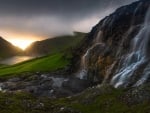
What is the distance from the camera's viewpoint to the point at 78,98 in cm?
8488

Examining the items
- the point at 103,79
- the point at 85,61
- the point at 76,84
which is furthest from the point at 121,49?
the point at 85,61

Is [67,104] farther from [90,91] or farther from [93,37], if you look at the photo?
[93,37]

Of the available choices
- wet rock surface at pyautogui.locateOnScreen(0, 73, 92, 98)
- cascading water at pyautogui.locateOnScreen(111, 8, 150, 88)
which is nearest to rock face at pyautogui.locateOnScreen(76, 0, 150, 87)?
cascading water at pyautogui.locateOnScreen(111, 8, 150, 88)

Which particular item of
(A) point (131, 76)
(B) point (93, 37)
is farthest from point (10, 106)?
(B) point (93, 37)

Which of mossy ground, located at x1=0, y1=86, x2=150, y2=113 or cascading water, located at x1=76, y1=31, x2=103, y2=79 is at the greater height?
cascading water, located at x1=76, y1=31, x2=103, y2=79

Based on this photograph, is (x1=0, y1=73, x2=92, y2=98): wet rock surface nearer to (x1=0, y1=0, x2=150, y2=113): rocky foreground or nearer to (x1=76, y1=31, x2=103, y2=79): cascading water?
(x1=0, y1=0, x2=150, y2=113): rocky foreground

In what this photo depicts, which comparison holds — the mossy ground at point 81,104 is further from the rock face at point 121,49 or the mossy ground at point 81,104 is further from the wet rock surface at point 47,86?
the wet rock surface at point 47,86

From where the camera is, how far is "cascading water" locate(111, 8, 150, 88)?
9600cm

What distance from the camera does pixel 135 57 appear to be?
4033 inches

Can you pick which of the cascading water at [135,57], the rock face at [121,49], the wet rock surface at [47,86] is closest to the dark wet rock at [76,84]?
the wet rock surface at [47,86]

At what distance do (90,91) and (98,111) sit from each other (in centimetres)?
1373

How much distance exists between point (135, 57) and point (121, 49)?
35.1 ft

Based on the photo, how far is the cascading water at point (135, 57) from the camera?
96.0 meters

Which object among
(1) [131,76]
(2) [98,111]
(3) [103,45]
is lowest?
(2) [98,111]
